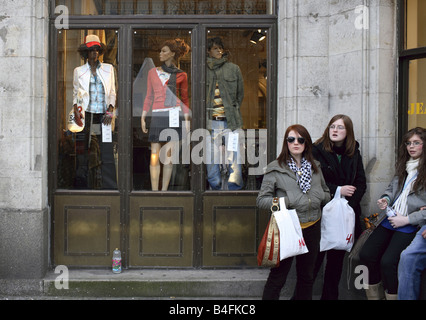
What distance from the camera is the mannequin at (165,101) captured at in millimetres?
7016

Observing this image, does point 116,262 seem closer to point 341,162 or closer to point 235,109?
point 235,109

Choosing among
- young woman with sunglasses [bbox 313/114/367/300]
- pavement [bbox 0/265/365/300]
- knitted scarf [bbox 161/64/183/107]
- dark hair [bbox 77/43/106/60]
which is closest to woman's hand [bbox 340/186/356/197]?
young woman with sunglasses [bbox 313/114/367/300]

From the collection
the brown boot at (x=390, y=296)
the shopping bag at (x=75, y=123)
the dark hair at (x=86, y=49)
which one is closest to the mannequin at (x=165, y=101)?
the dark hair at (x=86, y=49)

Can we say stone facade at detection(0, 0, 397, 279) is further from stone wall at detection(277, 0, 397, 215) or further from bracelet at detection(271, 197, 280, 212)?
bracelet at detection(271, 197, 280, 212)

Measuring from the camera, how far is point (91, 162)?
7.05m

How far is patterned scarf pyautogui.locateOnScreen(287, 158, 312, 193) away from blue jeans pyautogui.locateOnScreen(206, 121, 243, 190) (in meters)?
1.79

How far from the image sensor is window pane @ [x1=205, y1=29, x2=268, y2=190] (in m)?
6.98

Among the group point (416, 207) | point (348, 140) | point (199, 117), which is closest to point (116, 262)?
point (199, 117)

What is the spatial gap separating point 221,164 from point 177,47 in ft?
5.62

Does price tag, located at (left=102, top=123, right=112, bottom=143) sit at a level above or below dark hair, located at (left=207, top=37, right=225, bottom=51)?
below

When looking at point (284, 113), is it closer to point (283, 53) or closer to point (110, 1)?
point (283, 53)

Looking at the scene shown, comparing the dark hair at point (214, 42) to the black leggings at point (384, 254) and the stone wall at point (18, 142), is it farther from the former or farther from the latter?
the black leggings at point (384, 254)

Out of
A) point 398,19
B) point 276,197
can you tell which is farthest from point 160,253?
point 398,19

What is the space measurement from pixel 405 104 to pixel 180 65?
2959 millimetres
